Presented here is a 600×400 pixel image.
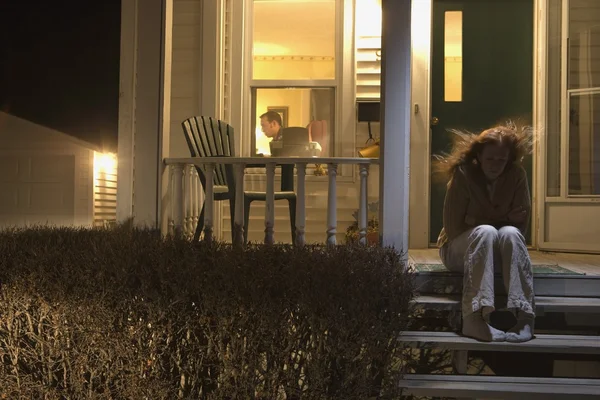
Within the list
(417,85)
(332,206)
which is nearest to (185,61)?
(417,85)

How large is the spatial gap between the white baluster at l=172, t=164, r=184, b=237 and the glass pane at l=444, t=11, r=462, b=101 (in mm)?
2614

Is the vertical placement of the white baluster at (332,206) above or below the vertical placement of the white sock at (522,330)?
above

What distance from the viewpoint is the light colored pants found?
3.13m

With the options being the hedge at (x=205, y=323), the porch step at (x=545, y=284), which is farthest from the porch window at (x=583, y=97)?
the hedge at (x=205, y=323)

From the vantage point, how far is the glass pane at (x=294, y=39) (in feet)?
18.2

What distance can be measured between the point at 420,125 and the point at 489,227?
2198 millimetres

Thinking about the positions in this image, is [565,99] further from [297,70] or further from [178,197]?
[178,197]

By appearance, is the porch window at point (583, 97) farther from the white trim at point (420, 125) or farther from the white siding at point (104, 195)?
the white siding at point (104, 195)

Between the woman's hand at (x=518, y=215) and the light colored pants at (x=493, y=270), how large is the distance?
182mm

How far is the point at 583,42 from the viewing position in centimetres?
500

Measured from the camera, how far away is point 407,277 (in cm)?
282

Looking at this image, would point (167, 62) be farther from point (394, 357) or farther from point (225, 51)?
point (394, 357)

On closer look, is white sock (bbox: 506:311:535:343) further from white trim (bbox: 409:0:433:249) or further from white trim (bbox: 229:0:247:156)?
white trim (bbox: 229:0:247:156)

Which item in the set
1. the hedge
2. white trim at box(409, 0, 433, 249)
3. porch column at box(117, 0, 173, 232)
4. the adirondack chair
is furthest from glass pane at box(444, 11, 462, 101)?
the hedge
